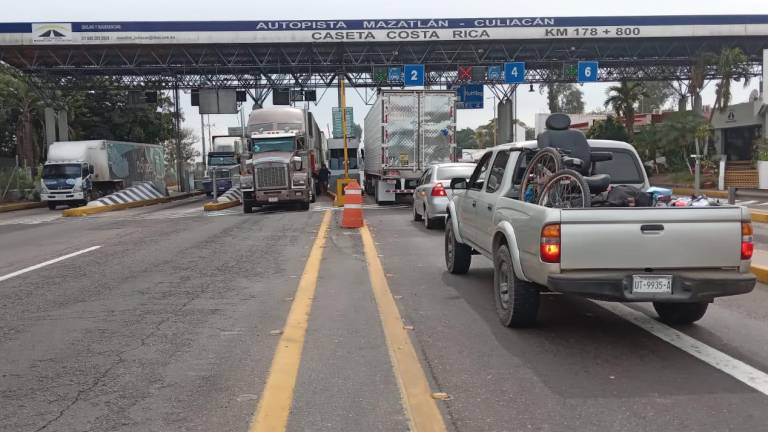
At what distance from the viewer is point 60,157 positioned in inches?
1217

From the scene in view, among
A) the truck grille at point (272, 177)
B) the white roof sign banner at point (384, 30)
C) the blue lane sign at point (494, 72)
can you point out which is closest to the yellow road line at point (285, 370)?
the truck grille at point (272, 177)

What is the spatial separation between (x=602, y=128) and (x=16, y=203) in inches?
1372

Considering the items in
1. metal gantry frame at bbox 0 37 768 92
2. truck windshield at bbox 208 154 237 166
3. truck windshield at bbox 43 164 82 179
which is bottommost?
truck windshield at bbox 43 164 82 179

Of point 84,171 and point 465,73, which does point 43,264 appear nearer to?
point 84,171

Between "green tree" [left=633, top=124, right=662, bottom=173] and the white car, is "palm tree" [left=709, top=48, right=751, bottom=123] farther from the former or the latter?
the white car

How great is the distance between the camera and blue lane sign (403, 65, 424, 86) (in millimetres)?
35656

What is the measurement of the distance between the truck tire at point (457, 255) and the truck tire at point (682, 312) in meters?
2.83

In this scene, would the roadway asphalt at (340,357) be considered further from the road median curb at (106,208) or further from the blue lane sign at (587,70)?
the blue lane sign at (587,70)

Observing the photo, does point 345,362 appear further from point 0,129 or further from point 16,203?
point 0,129

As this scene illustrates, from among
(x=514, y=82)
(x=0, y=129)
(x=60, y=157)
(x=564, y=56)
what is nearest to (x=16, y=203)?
(x=60, y=157)

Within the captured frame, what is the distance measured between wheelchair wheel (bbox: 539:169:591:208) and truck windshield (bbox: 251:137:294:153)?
18.7 metres

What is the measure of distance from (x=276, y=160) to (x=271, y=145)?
175cm

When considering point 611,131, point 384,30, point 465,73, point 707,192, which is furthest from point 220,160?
point 707,192

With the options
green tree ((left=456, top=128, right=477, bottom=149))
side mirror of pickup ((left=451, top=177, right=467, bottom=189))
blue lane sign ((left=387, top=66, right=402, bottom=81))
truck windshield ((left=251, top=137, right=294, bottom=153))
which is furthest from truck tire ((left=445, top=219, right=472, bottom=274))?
green tree ((left=456, top=128, right=477, bottom=149))
